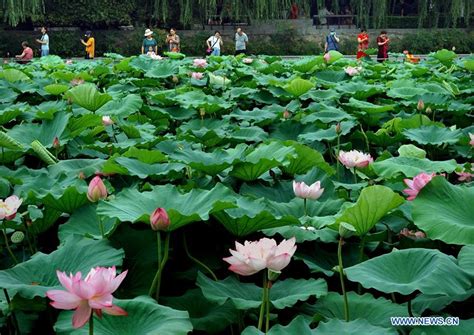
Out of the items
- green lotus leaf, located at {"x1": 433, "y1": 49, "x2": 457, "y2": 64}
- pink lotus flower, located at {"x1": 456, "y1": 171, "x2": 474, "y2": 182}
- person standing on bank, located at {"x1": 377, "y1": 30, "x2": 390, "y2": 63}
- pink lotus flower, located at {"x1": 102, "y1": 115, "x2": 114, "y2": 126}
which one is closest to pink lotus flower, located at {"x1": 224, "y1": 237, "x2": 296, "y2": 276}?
pink lotus flower, located at {"x1": 456, "y1": 171, "x2": 474, "y2": 182}

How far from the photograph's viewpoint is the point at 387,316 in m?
0.89

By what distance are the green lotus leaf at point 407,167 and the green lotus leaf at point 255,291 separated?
482 mm

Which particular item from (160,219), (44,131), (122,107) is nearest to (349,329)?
(160,219)

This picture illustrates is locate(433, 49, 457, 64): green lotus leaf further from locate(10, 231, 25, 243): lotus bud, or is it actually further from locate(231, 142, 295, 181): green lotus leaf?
locate(10, 231, 25, 243): lotus bud

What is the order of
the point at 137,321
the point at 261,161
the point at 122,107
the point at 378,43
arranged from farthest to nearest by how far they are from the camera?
the point at 378,43 → the point at 122,107 → the point at 261,161 → the point at 137,321

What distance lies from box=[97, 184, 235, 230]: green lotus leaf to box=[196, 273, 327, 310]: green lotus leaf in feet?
0.33

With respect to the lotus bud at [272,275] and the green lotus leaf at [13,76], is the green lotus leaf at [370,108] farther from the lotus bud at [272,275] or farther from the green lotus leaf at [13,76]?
the green lotus leaf at [13,76]

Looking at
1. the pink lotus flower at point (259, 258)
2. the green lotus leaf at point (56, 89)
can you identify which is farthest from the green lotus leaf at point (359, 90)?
the pink lotus flower at point (259, 258)

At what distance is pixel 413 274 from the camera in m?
Answer: 0.90

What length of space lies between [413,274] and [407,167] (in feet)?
1.77

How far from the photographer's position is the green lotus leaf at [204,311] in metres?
0.89

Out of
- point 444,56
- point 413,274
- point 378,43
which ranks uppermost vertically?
point 413,274

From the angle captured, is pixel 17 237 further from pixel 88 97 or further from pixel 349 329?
pixel 88 97

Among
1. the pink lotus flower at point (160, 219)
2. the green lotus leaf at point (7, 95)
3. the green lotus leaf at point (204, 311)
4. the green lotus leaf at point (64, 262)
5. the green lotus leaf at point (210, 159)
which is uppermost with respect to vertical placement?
the pink lotus flower at point (160, 219)
